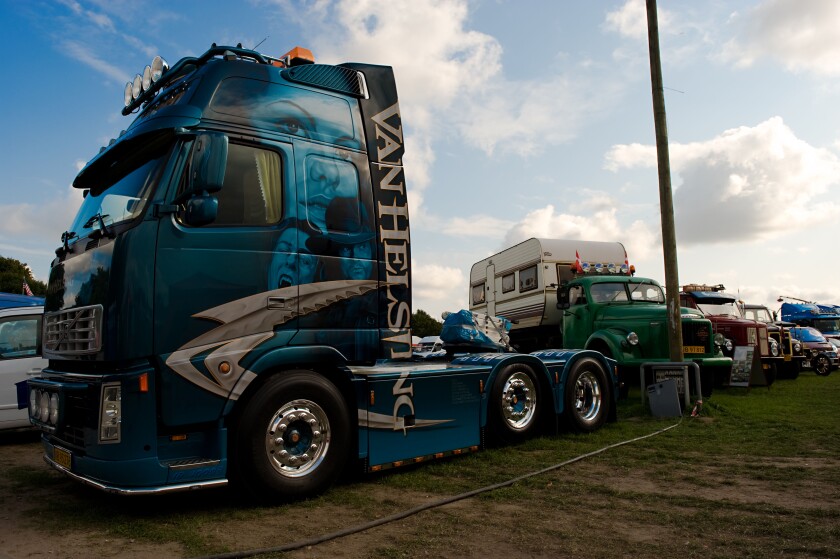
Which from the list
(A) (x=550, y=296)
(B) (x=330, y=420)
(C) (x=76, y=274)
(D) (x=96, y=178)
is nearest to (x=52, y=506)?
(C) (x=76, y=274)

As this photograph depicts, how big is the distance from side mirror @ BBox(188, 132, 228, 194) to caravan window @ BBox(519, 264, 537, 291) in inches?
469

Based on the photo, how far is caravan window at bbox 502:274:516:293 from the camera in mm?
17203

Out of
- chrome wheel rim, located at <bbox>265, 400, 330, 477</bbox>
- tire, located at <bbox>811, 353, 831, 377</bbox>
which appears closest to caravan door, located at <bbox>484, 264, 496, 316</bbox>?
tire, located at <bbox>811, 353, 831, 377</bbox>

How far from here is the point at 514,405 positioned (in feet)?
24.8

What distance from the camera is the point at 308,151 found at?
5.71 metres

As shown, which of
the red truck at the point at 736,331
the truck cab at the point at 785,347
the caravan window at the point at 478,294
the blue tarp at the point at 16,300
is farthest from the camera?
the caravan window at the point at 478,294

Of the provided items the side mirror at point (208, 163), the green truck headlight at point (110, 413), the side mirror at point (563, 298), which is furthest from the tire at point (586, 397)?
the green truck headlight at point (110, 413)

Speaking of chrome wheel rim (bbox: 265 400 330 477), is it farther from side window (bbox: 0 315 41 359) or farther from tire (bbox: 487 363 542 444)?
side window (bbox: 0 315 41 359)

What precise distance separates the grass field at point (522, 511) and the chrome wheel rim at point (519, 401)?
31 centimetres

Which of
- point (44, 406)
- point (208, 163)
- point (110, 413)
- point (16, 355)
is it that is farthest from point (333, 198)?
point (16, 355)

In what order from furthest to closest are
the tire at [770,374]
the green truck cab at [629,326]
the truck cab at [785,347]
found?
the truck cab at [785,347] < the tire at [770,374] < the green truck cab at [629,326]

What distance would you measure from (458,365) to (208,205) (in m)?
3.36

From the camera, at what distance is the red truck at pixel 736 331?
14242 mm

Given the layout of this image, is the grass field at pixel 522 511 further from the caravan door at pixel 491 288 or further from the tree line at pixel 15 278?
the tree line at pixel 15 278
